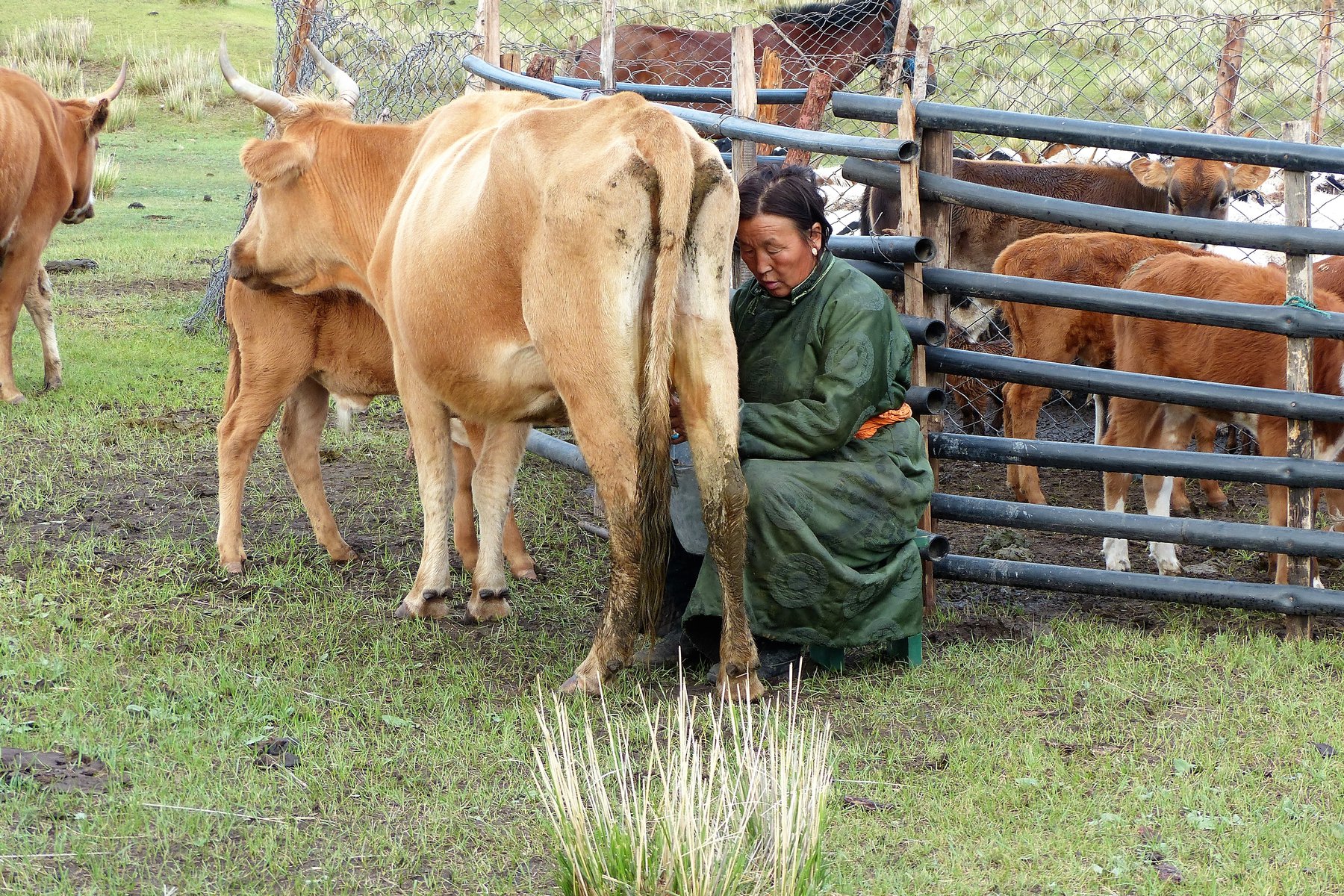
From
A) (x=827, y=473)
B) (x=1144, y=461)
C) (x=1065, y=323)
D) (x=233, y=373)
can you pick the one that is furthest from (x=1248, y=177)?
(x=233, y=373)

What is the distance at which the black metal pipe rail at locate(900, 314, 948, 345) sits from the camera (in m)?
4.90

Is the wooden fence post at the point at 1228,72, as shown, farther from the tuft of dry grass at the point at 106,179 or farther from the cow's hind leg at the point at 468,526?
the tuft of dry grass at the point at 106,179

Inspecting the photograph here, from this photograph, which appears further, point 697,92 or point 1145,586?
point 697,92

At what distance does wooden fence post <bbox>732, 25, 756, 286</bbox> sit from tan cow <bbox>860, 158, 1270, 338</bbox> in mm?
3275

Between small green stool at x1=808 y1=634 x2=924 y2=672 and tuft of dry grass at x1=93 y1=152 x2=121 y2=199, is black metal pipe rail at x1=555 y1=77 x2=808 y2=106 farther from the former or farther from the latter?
tuft of dry grass at x1=93 y1=152 x2=121 y2=199

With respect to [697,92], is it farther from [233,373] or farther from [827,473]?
[827,473]

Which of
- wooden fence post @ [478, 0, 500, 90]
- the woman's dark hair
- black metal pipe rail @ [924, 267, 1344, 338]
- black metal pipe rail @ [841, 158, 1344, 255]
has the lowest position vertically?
black metal pipe rail @ [924, 267, 1344, 338]

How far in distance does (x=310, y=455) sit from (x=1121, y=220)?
3.63 meters

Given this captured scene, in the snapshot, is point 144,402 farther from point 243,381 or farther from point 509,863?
point 509,863

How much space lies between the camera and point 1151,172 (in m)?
8.73

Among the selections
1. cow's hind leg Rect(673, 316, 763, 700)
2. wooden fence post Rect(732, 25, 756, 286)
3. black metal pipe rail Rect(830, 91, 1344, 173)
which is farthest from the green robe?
wooden fence post Rect(732, 25, 756, 286)

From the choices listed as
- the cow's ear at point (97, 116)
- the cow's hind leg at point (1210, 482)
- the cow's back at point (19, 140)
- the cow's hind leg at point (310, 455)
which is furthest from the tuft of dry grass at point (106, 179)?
the cow's hind leg at point (1210, 482)

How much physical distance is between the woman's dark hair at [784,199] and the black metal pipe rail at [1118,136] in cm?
75

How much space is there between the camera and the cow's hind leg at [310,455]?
6023 millimetres
